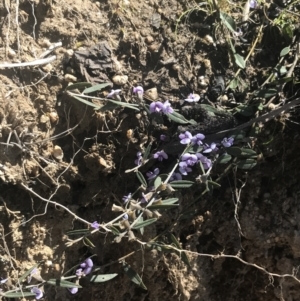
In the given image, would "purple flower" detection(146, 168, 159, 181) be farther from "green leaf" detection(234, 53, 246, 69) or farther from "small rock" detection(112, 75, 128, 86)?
"green leaf" detection(234, 53, 246, 69)

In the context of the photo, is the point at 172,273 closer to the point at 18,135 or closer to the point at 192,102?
the point at 192,102

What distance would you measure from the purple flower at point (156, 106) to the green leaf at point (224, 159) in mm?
222

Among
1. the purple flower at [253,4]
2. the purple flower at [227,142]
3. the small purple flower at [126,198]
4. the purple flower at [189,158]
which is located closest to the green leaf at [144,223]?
the small purple flower at [126,198]

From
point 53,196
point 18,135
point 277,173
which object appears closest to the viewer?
point 18,135

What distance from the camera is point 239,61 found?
1505mm

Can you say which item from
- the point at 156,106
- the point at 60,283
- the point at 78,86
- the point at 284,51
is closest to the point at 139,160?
the point at 156,106

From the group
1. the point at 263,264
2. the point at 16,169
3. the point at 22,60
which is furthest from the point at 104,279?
the point at 22,60

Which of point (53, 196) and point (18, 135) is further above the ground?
point (18, 135)

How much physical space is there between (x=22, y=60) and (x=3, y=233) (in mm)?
474

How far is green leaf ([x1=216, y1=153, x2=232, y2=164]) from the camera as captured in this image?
1479 mm

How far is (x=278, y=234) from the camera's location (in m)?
1.61

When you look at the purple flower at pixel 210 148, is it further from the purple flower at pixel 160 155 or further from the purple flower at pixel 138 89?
the purple flower at pixel 138 89

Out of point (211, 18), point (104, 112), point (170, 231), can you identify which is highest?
point (211, 18)

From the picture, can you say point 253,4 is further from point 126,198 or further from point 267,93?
point 126,198
